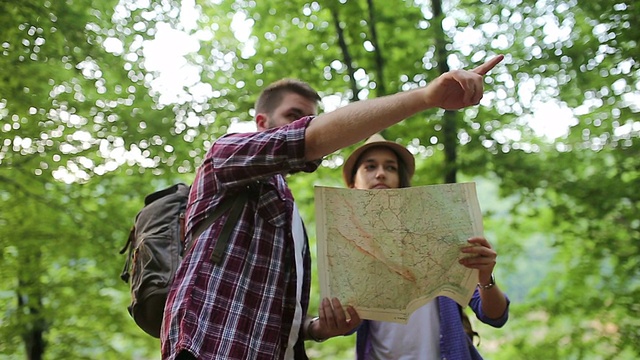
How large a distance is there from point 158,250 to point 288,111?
0.65m

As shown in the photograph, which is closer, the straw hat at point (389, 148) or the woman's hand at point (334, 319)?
the woman's hand at point (334, 319)

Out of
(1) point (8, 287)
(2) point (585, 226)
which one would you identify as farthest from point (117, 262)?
(2) point (585, 226)

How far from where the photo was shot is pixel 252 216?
1.74 m

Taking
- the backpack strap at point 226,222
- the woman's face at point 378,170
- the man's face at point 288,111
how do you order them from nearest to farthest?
1. the backpack strap at point 226,222
2. the man's face at point 288,111
3. the woman's face at point 378,170

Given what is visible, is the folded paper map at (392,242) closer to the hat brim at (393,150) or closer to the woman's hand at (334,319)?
the woman's hand at (334,319)

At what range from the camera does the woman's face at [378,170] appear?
8.27 feet

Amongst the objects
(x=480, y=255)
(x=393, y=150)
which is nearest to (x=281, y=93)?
(x=393, y=150)

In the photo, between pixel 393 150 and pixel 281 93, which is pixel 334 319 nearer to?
pixel 281 93

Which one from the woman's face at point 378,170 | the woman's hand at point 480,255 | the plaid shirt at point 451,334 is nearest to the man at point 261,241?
the woman's hand at point 480,255

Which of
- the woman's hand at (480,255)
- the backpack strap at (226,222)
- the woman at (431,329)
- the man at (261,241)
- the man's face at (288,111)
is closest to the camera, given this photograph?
the man at (261,241)

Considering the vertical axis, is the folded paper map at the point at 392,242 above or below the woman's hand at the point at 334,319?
above

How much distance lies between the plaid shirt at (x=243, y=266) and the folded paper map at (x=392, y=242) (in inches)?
6.5

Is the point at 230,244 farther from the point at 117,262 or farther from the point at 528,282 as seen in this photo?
the point at 528,282

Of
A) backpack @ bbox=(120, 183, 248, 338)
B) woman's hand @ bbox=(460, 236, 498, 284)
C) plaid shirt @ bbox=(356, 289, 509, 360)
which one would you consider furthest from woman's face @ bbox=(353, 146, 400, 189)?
backpack @ bbox=(120, 183, 248, 338)
